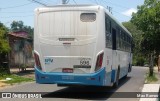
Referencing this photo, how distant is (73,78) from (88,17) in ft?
7.91

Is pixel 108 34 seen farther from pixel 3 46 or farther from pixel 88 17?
pixel 3 46

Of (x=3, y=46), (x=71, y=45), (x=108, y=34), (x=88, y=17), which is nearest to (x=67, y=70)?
(x=71, y=45)

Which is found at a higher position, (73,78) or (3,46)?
(3,46)

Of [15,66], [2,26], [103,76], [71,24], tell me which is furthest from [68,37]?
[15,66]

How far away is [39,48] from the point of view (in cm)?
1510

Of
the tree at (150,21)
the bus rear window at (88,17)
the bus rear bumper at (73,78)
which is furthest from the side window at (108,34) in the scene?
the tree at (150,21)

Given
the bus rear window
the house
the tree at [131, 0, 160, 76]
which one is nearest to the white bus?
the bus rear window

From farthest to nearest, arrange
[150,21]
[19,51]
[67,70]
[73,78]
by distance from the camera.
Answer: [19,51], [150,21], [67,70], [73,78]

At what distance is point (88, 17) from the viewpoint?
48.2 feet

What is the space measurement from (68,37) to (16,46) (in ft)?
70.4

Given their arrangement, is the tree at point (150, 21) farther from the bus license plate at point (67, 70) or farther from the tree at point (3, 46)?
the tree at point (3, 46)

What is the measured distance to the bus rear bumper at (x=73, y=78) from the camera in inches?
571

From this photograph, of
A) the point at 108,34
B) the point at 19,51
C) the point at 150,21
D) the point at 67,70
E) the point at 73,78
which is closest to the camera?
the point at 73,78

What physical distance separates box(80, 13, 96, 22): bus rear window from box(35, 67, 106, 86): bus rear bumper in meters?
1.95
